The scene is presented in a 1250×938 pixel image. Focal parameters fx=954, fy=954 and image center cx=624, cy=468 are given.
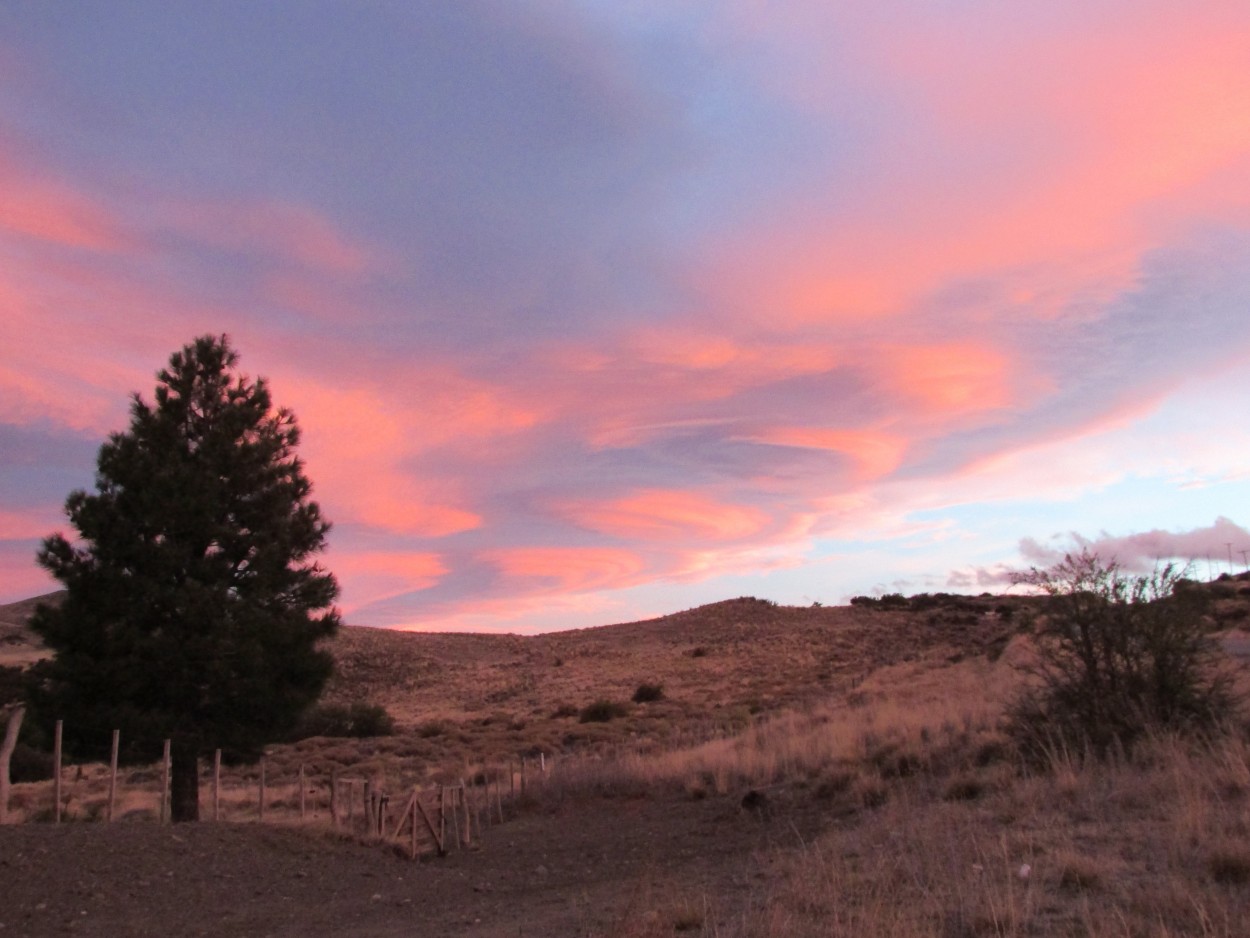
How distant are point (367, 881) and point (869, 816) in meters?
7.70

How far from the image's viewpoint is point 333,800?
62.2ft

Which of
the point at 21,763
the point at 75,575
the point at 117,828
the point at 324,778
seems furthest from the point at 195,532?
the point at 21,763

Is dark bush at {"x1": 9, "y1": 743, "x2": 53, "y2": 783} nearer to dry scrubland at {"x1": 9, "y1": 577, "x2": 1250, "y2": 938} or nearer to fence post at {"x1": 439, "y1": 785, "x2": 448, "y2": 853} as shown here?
dry scrubland at {"x1": 9, "y1": 577, "x2": 1250, "y2": 938}

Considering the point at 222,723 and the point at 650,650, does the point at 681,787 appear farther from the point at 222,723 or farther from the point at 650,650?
the point at 650,650

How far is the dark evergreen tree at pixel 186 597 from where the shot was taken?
18.2m

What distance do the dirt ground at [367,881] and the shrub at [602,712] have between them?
25511 millimetres

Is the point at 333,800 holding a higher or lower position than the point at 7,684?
lower

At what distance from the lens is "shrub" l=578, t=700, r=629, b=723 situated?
1710 inches

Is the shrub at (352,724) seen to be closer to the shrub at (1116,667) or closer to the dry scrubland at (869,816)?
the dry scrubland at (869,816)

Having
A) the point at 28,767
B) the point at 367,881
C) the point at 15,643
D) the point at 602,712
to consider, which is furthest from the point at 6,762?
the point at 15,643

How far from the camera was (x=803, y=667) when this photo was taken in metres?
57.3

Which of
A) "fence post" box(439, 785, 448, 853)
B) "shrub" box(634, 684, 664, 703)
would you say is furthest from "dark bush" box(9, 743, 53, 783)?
"shrub" box(634, 684, 664, 703)

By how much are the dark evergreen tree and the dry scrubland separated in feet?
16.0

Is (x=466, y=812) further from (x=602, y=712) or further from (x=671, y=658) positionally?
(x=671, y=658)
